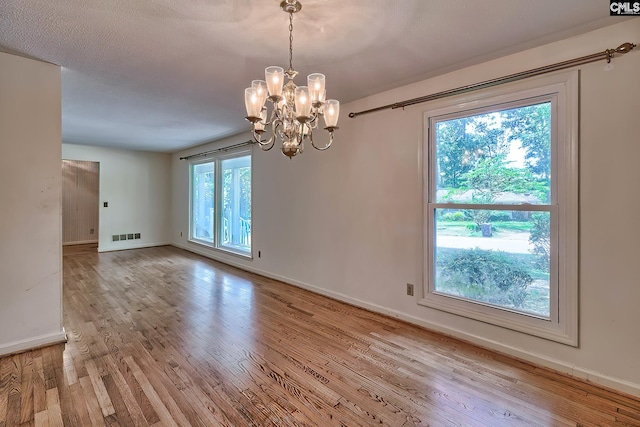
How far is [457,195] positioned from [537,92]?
99cm

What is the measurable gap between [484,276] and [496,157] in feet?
3.44

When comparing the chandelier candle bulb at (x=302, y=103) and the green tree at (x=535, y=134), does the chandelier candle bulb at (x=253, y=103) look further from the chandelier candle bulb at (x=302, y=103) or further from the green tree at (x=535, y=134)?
the green tree at (x=535, y=134)

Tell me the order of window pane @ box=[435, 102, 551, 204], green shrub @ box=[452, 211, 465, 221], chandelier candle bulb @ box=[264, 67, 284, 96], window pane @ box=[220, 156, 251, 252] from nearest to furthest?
chandelier candle bulb @ box=[264, 67, 284, 96]
window pane @ box=[435, 102, 551, 204]
green shrub @ box=[452, 211, 465, 221]
window pane @ box=[220, 156, 251, 252]

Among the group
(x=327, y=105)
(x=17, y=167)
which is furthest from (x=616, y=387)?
(x=17, y=167)

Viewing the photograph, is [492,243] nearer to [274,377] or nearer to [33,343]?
[274,377]

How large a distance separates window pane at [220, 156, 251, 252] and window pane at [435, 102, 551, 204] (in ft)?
11.6

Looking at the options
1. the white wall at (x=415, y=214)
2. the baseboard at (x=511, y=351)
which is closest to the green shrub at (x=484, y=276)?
Result: the white wall at (x=415, y=214)

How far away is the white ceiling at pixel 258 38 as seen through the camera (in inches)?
71.1

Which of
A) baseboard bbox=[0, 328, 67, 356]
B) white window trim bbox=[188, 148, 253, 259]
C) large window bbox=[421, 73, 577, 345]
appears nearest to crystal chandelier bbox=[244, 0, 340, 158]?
large window bbox=[421, 73, 577, 345]

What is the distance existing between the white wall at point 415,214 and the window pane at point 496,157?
0.22 metres

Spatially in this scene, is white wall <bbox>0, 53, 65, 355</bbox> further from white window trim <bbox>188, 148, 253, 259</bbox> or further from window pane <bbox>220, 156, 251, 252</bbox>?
window pane <bbox>220, 156, 251, 252</bbox>

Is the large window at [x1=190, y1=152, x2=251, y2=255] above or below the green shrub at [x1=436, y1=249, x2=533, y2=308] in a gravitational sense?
above

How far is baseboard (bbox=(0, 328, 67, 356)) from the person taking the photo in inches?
94.4

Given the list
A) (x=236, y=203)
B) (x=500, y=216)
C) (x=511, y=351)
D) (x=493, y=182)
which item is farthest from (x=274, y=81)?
(x=236, y=203)
